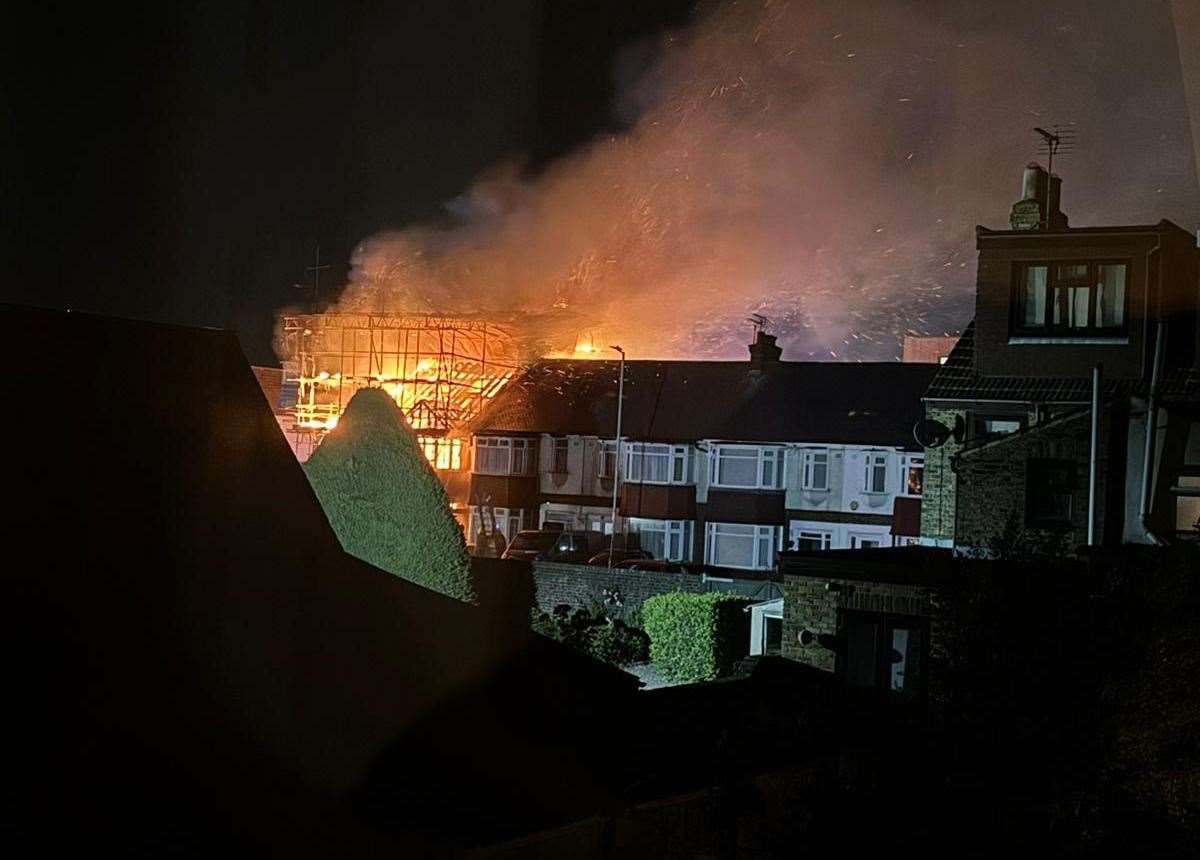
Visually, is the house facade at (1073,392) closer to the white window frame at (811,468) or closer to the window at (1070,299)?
the window at (1070,299)

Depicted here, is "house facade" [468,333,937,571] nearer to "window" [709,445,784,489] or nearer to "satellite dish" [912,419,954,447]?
"window" [709,445,784,489]

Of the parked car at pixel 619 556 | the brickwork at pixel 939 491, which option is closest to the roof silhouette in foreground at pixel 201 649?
the brickwork at pixel 939 491

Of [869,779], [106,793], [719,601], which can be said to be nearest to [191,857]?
[106,793]

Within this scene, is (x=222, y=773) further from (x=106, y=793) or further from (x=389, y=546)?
(x=389, y=546)

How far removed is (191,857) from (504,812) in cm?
260

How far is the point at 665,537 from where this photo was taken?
127 feet

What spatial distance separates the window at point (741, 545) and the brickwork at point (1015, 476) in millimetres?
16475

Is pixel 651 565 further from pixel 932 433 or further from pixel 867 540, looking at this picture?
pixel 932 433

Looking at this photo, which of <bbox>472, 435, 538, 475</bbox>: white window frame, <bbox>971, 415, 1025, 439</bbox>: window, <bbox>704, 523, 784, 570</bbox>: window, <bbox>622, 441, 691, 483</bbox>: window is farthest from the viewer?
<bbox>472, 435, 538, 475</bbox>: white window frame

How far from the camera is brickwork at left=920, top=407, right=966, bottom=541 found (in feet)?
84.5

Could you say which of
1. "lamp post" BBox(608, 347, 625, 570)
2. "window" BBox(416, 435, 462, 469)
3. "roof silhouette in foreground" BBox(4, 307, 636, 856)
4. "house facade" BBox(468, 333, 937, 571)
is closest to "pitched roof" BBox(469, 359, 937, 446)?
"house facade" BBox(468, 333, 937, 571)

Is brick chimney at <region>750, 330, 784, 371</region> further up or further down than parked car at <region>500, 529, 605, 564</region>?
further up

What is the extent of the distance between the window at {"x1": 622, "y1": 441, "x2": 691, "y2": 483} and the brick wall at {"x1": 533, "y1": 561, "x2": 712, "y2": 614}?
10629 mm

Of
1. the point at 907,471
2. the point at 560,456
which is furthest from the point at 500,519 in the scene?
the point at 907,471
